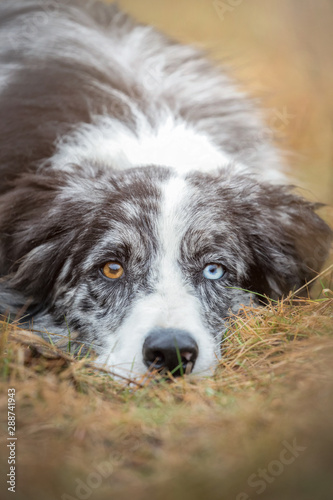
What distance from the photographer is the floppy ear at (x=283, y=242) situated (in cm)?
359

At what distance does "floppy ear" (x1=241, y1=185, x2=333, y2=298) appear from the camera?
11.8 ft

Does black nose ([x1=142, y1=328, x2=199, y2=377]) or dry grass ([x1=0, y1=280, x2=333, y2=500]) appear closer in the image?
dry grass ([x1=0, y1=280, x2=333, y2=500])

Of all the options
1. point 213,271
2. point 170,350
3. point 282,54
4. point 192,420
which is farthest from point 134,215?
point 282,54

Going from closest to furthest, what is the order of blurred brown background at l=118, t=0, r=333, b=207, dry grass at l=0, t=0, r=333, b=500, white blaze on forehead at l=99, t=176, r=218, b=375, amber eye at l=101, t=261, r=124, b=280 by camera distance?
1. dry grass at l=0, t=0, r=333, b=500
2. white blaze on forehead at l=99, t=176, r=218, b=375
3. amber eye at l=101, t=261, r=124, b=280
4. blurred brown background at l=118, t=0, r=333, b=207

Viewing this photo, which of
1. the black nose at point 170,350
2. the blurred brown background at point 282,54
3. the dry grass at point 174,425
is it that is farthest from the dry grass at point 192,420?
the blurred brown background at point 282,54

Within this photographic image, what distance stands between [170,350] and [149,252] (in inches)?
27.6

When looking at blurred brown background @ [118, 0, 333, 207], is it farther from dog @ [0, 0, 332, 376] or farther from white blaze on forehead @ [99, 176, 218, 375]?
white blaze on forehead @ [99, 176, 218, 375]


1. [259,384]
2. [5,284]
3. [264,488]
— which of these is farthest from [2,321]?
[264,488]

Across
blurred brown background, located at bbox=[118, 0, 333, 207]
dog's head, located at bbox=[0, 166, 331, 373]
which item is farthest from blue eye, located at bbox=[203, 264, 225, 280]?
blurred brown background, located at bbox=[118, 0, 333, 207]

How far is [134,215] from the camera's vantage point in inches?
130

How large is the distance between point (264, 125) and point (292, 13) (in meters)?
1.04

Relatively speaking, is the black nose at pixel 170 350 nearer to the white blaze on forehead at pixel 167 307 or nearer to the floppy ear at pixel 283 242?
the white blaze on forehead at pixel 167 307

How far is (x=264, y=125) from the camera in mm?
5289

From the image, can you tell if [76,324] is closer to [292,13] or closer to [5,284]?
[5,284]
